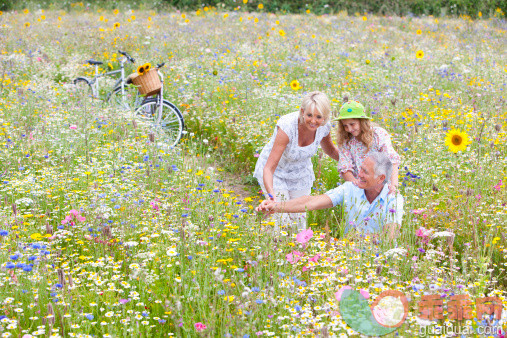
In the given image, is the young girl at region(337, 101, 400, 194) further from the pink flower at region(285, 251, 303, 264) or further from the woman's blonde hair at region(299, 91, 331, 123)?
the pink flower at region(285, 251, 303, 264)

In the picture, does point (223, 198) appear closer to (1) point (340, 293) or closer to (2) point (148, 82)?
(1) point (340, 293)

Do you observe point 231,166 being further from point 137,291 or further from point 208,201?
point 137,291

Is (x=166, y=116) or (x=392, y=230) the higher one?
(x=166, y=116)

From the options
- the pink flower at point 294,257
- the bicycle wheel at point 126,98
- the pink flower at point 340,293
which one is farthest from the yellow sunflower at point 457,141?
the bicycle wheel at point 126,98

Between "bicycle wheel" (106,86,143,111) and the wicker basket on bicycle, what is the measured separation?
135mm

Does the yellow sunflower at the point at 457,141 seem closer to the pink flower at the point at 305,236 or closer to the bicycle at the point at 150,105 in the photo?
the pink flower at the point at 305,236

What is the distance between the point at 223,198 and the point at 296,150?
860 millimetres

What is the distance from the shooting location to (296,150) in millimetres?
4469

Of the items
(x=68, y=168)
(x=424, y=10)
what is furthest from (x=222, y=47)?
(x=424, y=10)

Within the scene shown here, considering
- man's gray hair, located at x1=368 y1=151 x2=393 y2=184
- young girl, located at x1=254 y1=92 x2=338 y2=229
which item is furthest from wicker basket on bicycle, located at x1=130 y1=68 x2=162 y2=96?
man's gray hair, located at x1=368 y1=151 x2=393 y2=184

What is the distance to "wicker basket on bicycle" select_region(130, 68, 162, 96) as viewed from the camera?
6605 millimetres

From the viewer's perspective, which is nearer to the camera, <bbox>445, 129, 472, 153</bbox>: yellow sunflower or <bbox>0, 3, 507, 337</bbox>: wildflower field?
<bbox>0, 3, 507, 337</bbox>: wildflower field

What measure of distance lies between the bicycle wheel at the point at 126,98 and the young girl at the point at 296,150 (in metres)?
2.95

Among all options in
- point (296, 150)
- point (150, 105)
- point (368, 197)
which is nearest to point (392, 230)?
point (368, 197)
